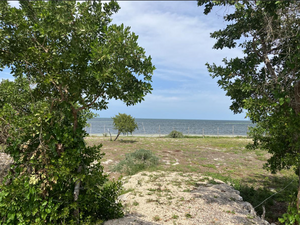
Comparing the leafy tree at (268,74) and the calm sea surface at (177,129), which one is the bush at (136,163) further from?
the calm sea surface at (177,129)

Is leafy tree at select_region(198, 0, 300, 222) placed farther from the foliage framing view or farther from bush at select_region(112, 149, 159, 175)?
bush at select_region(112, 149, 159, 175)

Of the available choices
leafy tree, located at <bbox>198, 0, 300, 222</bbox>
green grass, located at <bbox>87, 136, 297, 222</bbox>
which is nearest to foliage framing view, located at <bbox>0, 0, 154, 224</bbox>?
leafy tree, located at <bbox>198, 0, 300, 222</bbox>

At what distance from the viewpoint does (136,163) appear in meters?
11.0

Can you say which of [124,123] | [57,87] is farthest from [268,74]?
Result: [124,123]

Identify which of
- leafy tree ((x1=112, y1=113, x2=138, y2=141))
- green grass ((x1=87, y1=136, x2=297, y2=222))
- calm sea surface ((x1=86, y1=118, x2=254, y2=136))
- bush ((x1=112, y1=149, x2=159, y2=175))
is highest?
leafy tree ((x1=112, y1=113, x2=138, y2=141))

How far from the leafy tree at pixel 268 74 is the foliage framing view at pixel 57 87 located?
2.69 meters

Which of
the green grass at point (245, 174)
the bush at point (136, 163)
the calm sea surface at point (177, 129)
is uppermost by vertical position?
Answer: the bush at point (136, 163)

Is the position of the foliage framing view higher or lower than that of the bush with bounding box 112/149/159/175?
higher

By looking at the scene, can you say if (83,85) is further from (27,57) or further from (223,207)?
(223,207)

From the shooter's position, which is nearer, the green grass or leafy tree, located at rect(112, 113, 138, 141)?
the green grass

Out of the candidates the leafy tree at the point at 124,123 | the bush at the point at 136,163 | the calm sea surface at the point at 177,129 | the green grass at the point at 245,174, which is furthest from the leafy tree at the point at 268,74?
the calm sea surface at the point at 177,129

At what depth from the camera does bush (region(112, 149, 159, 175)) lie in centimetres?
1030

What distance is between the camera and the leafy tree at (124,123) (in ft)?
71.3

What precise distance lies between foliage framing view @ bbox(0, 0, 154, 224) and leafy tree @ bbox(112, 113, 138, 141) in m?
17.9
